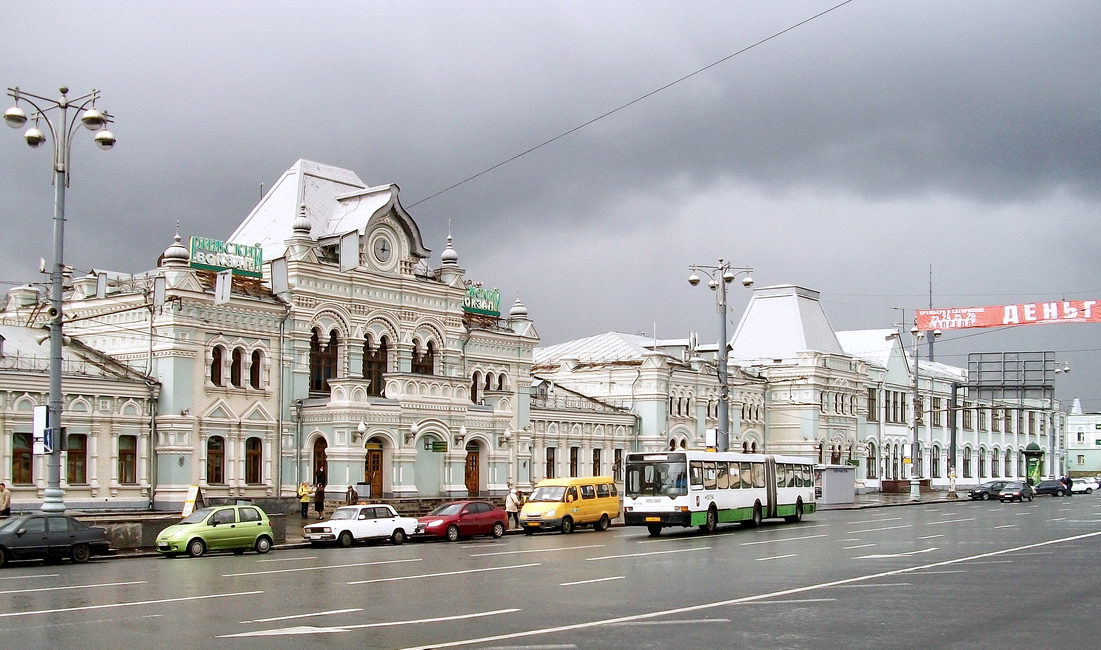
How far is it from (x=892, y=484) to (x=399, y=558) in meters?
58.8

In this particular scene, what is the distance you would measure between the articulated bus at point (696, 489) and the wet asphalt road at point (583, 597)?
13.3 feet

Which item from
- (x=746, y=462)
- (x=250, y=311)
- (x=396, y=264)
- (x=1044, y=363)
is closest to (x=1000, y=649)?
(x=746, y=462)

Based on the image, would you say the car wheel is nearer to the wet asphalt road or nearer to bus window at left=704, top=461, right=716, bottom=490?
the wet asphalt road

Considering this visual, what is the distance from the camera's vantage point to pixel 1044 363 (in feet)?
197

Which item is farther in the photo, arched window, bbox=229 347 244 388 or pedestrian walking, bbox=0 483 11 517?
arched window, bbox=229 347 244 388

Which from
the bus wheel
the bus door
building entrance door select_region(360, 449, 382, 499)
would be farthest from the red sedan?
the bus door

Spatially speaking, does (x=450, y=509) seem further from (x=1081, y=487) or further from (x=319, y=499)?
(x=1081, y=487)

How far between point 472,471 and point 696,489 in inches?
628

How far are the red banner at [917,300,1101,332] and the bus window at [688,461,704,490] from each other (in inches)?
835

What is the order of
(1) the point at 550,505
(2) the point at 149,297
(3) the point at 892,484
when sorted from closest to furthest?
1. (1) the point at 550,505
2. (2) the point at 149,297
3. (3) the point at 892,484

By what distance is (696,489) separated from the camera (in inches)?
1361

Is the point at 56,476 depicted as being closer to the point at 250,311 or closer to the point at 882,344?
the point at 250,311

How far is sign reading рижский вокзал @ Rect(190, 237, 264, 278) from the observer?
136 ft

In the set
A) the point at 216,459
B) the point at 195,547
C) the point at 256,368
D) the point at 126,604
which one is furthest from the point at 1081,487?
the point at 126,604
